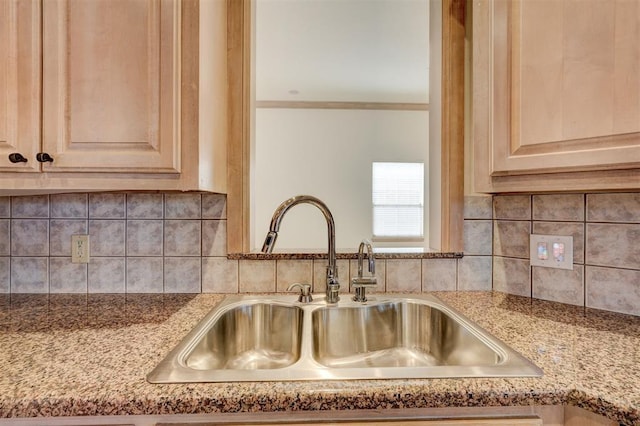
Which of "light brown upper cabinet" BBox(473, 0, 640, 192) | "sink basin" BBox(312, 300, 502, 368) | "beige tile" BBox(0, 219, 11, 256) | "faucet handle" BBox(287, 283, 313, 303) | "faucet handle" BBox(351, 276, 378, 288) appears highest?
"light brown upper cabinet" BBox(473, 0, 640, 192)

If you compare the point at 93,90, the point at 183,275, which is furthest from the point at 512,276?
the point at 93,90

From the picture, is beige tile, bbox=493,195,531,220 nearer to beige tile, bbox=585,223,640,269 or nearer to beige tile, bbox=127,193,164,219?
beige tile, bbox=585,223,640,269

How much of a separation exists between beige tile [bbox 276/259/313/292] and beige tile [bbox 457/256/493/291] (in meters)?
0.59

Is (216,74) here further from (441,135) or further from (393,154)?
(393,154)

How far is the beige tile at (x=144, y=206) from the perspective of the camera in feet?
4.25

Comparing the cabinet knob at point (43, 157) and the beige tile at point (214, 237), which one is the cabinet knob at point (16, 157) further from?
the beige tile at point (214, 237)

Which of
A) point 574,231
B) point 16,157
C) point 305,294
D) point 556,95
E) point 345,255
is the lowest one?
point 305,294

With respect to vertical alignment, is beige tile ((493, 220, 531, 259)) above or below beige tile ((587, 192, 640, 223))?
below

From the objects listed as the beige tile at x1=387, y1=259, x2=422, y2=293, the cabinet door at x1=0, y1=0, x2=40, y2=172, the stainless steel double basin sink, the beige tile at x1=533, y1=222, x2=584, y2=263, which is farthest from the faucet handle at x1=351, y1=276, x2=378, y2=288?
the cabinet door at x1=0, y1=0, x2=40, y2=172

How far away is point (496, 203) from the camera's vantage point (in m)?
1.34

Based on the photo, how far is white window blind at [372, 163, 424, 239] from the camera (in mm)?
4707

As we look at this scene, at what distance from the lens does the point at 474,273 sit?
1.35 meters

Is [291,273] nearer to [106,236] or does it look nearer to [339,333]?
[339,333]

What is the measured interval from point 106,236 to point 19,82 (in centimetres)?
57
